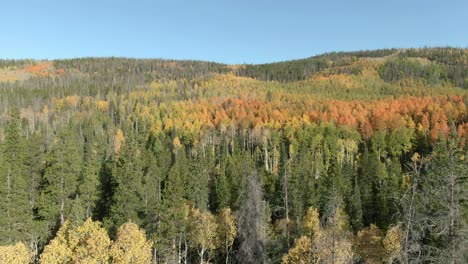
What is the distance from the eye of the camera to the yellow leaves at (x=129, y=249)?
32969 millimetres

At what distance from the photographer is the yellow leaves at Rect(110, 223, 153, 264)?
33.0 metres

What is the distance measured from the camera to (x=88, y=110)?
171 m

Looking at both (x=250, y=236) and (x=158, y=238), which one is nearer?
(x=250, y=236)

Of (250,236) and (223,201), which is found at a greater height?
(250,236)

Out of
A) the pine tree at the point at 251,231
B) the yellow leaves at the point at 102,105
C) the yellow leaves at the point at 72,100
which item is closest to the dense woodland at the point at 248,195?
the pine tree at the point at 251,231

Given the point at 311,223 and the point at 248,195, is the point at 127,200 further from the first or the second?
the point at 311,223

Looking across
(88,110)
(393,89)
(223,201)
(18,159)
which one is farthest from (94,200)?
(393,89)

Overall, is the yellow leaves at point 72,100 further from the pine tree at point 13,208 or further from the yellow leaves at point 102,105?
the pine tree at point 13,208

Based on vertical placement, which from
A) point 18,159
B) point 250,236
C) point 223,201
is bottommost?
point 223,201

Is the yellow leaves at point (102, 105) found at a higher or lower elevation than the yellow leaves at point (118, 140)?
higher

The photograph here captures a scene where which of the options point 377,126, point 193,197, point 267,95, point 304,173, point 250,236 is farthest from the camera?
point 267,95

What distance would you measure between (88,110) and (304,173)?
130 m

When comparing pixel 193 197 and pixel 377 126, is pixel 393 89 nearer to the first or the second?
pixel 377 126

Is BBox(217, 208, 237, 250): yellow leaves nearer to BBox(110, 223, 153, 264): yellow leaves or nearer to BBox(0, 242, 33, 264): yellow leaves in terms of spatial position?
BBox(110, 223, 153, 264): yellow leaves
